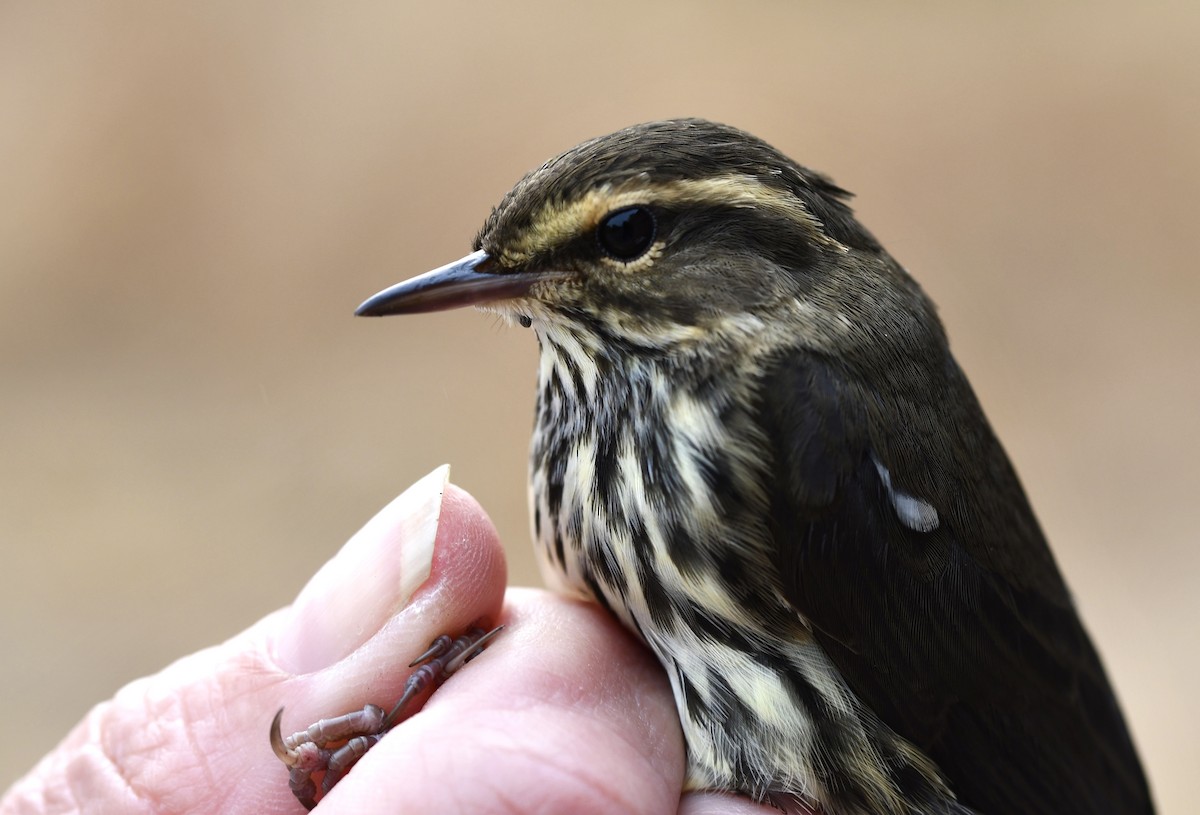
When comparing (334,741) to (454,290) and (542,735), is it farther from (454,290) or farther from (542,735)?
(454,290)

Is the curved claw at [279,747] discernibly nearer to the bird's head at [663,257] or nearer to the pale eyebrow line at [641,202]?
the bird's head at [663,257]

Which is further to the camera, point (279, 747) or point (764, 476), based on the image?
point (279, 747)

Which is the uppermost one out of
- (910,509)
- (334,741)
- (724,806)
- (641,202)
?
(641,202)

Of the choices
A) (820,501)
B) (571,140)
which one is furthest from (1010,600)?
(571,140)

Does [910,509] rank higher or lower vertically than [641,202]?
lower

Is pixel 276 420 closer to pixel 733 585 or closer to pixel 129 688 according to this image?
pixel 129 688

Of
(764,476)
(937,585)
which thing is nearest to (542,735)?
(764,476)
